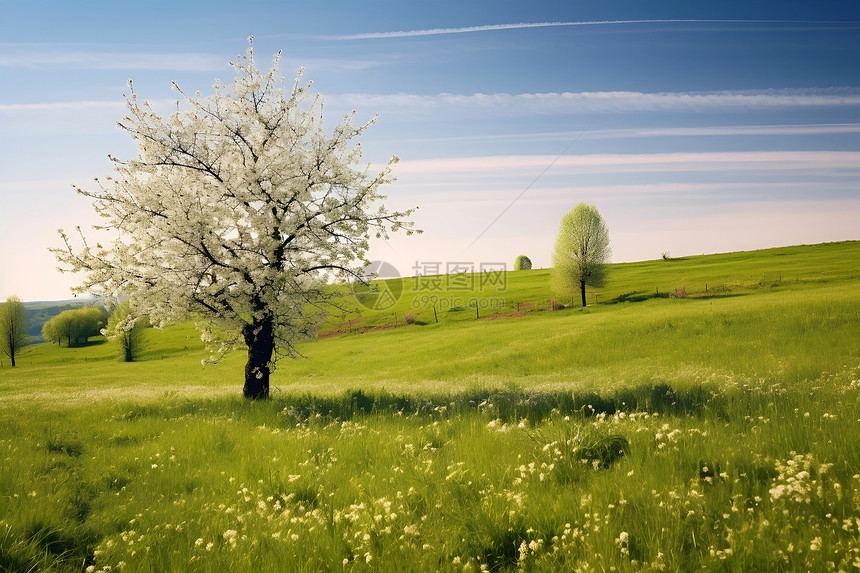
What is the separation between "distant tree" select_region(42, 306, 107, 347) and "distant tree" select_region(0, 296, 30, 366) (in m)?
11.4

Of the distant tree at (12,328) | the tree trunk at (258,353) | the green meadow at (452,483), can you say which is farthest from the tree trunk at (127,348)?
the tree trunk at (258,353)

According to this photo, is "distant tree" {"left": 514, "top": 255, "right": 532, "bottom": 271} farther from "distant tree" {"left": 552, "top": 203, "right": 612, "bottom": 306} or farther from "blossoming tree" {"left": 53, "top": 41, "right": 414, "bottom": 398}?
"blossoming tree" {"left": 53, "top": 41, "right": 414, "bottom": 398}

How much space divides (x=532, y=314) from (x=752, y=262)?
53027 mm

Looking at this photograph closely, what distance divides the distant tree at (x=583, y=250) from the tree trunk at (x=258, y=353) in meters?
52.3

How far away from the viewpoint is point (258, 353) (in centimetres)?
1633

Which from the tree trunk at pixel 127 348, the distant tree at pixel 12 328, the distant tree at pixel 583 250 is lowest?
the tree trunk at pixel 127 348

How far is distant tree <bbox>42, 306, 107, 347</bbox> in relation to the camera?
99.6 m

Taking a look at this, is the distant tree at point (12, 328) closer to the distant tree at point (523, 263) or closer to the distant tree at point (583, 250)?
the distant tree at point (583, 250)

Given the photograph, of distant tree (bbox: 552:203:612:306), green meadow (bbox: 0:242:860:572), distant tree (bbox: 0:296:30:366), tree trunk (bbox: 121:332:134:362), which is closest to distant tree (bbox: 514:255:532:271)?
distant tree (bbox: 552:203:612:306)

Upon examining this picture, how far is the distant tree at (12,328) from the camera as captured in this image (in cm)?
8488

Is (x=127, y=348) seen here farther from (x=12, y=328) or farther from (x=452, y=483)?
(x=452, y=483)

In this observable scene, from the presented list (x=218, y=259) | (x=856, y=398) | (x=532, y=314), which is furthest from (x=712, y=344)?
(x=532, y=314)

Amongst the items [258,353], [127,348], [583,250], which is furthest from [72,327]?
[258,353]

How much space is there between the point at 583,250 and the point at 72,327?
342ft
